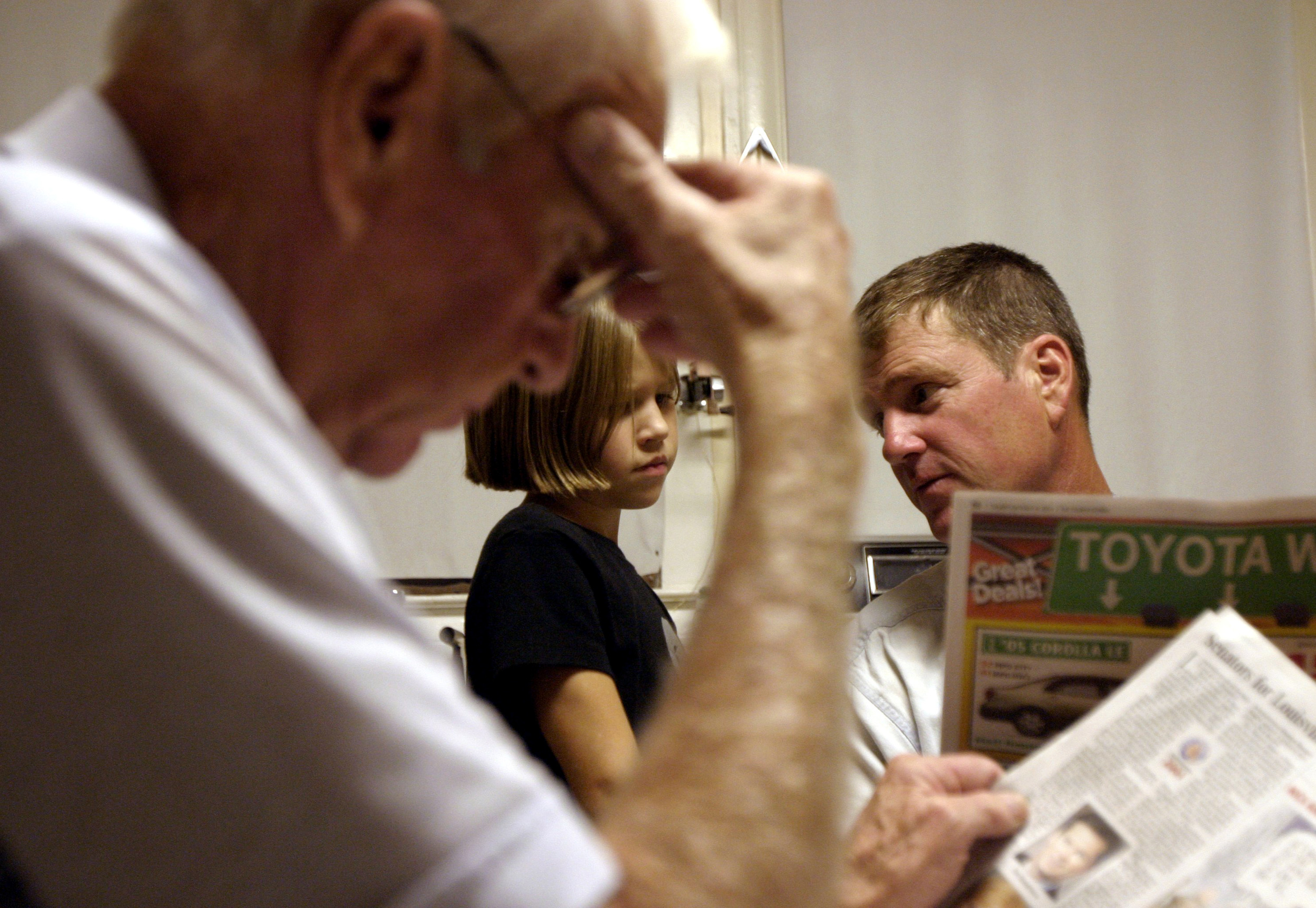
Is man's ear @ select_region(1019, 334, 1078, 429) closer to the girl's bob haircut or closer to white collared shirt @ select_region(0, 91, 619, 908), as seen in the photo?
the girl's bob haircut

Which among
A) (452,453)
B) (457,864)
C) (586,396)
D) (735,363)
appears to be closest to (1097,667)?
(735,363)

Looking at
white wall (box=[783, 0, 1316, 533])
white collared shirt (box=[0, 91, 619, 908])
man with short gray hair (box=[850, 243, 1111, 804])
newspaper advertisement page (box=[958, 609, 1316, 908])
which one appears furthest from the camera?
white wall (box=[783, 0, 1316, 533])

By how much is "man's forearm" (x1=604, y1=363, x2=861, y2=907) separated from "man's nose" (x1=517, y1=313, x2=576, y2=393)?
0.14 meters

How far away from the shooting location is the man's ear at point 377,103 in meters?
0.45

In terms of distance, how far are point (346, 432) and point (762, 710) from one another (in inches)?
9.6

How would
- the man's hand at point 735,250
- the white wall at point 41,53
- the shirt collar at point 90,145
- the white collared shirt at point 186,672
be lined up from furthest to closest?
the white wall at point 41,53 → the man's hand at point 735,250 → the shirt collar at point 90,145 → the white collared shirt at point 186,672

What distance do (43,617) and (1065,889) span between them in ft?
2.15

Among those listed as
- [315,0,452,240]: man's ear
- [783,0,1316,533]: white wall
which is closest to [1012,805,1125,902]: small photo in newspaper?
[315,0,452,240]: man's ear

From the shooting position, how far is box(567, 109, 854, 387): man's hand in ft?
1.74

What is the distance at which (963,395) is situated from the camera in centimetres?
142

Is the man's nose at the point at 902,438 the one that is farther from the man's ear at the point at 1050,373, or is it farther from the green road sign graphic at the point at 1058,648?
the green road sign graphic at the point at 1058,648

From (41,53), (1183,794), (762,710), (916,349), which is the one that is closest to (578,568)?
(916,349)

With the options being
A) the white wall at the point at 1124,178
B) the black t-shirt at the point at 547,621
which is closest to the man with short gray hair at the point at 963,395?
the black t-shirt at the point at 547,621

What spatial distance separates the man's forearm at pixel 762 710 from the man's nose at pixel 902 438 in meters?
0.96
